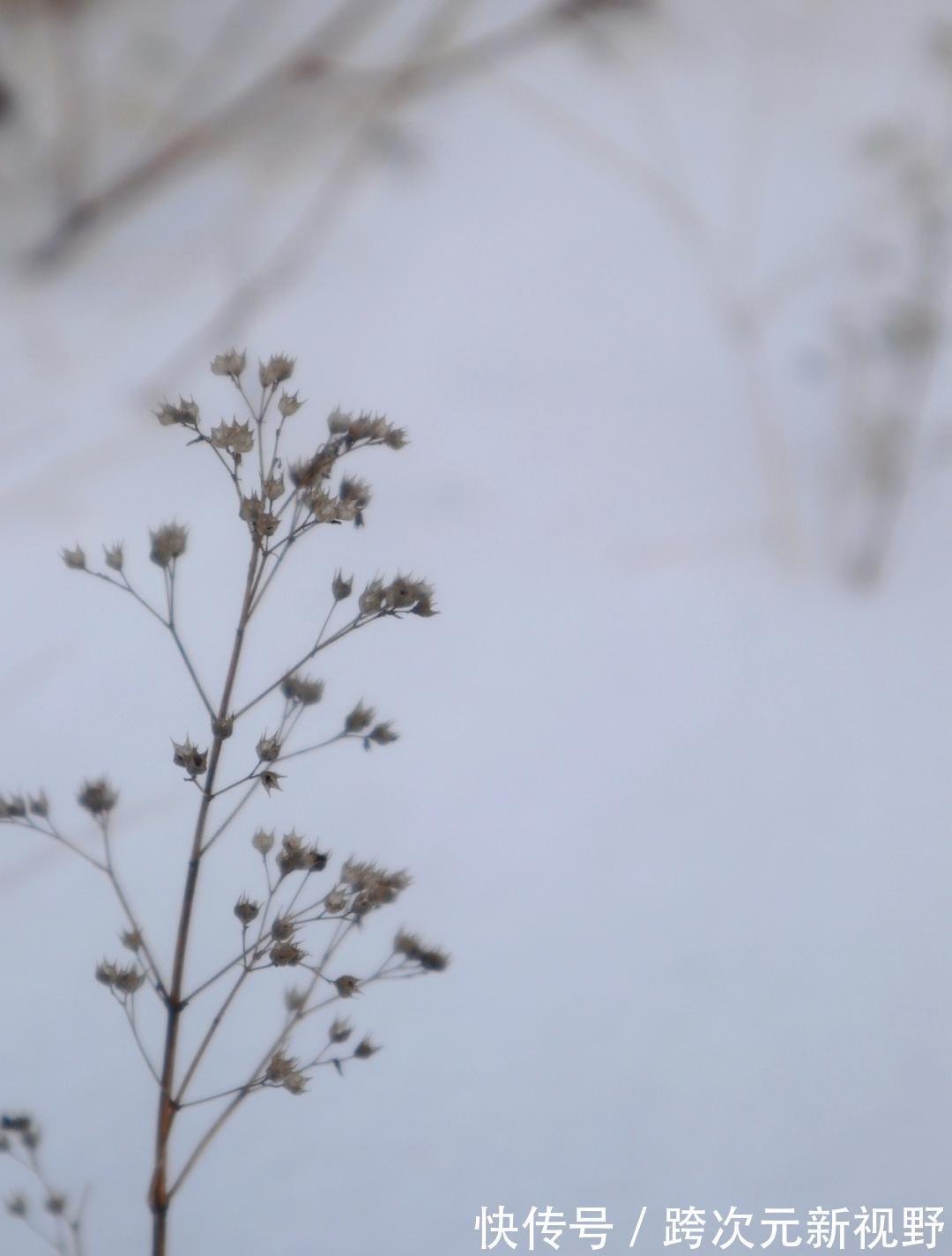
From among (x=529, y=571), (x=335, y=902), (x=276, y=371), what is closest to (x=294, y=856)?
(x=335, y=902)

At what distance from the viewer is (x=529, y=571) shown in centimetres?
80

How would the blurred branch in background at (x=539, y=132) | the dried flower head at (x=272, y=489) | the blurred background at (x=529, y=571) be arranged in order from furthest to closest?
the blurred branch in background at (x=539, y=132), the blurred background at (x=529, y=571), the dried flower head at (x=272, y=489)

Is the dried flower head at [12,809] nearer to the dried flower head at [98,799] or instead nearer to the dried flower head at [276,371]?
the dried flower head at [98,799]

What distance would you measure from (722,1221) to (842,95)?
929 mm

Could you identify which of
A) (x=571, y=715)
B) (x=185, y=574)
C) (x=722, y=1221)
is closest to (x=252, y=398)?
(x=185, y=574)

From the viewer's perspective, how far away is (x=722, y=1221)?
508mm

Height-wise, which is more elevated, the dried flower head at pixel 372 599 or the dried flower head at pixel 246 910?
the dried flower head at pixel 372 599

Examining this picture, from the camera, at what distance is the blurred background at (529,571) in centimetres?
54

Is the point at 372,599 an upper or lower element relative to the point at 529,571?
lower

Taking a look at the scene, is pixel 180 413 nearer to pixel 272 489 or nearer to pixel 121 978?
pixel 272 489

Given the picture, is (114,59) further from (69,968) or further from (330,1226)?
(330,1226)

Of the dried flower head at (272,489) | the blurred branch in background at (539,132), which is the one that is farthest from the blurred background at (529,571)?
the dried flower head at (272,489)

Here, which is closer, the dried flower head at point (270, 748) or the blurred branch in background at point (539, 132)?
the dried flower head at point (270, 748)

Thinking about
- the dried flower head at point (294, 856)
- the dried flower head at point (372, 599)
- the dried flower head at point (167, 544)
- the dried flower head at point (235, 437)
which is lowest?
the dried flower head at point (294, 856)
